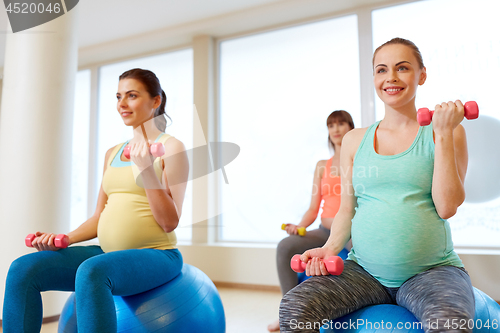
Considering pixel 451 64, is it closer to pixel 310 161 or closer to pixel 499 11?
pixel 499 11

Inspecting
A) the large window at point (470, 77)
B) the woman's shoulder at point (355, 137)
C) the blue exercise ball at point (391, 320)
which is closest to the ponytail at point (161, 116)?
the woman's shoulder at point (355, 137)

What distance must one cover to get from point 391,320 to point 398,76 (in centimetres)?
68

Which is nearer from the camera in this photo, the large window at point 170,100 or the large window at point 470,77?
the large window at point 470,77

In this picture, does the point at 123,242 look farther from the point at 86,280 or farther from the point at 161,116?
the point at 161,116

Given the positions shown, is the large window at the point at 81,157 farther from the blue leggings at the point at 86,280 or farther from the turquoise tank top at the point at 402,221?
the turquoise tank top at the point at 402,221

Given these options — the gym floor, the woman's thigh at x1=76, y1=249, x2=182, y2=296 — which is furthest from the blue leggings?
the gym floor

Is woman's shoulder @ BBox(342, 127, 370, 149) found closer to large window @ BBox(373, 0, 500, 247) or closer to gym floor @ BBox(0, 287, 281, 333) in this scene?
gym floor @ BBox(0, 287, 281, 333)

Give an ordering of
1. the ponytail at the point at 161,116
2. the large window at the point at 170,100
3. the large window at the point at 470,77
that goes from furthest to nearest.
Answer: the large window at the point at 170,100 < the large window at the point at 470,77 < the ponytail at the point at 161,116

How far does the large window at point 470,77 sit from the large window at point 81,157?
133 inches

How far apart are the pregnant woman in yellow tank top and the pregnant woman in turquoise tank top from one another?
23.1 inches

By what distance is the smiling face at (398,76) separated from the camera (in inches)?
44.8

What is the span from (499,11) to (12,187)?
3589mm

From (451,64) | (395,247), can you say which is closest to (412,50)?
(395,247)

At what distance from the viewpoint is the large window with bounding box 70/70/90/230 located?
4.60 m
